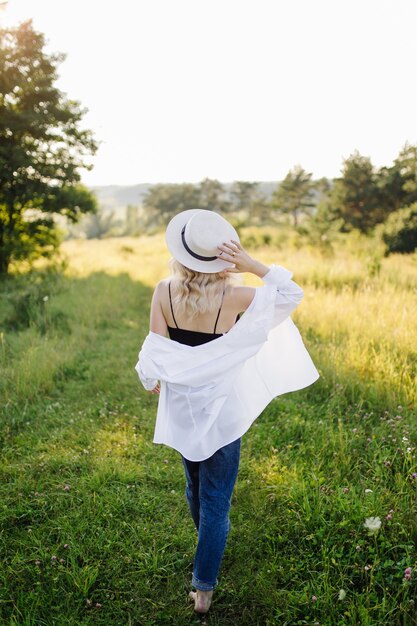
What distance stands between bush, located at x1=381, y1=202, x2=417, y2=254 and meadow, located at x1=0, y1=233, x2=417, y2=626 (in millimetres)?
17824

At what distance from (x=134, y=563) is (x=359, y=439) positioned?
217cm

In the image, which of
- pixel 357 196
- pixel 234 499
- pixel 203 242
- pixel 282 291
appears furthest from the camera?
pixel 357 196

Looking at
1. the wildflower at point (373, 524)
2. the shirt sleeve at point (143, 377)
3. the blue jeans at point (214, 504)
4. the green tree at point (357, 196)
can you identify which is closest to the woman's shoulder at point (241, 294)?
the shirt sleeve at point (143, 377)

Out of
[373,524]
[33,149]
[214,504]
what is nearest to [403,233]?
[33,149]

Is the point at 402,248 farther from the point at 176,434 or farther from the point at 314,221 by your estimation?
the point at 176,434

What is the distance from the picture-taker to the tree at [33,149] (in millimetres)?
12453

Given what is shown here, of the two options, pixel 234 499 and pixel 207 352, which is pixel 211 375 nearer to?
pixel 207 352

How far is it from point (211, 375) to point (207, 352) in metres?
0.13

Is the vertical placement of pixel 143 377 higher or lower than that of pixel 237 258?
lower

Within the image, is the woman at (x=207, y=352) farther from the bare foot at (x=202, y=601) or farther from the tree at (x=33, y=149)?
the tree at (x=33, y=149)

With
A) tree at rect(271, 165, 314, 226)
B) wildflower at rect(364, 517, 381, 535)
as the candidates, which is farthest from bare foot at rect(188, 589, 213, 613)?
tree at rect(271, 165, 314, 226)

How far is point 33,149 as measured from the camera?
13.4 meters

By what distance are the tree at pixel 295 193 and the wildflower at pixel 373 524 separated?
45.7 metres

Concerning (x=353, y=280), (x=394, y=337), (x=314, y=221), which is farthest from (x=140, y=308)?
(x=314, y=221)
